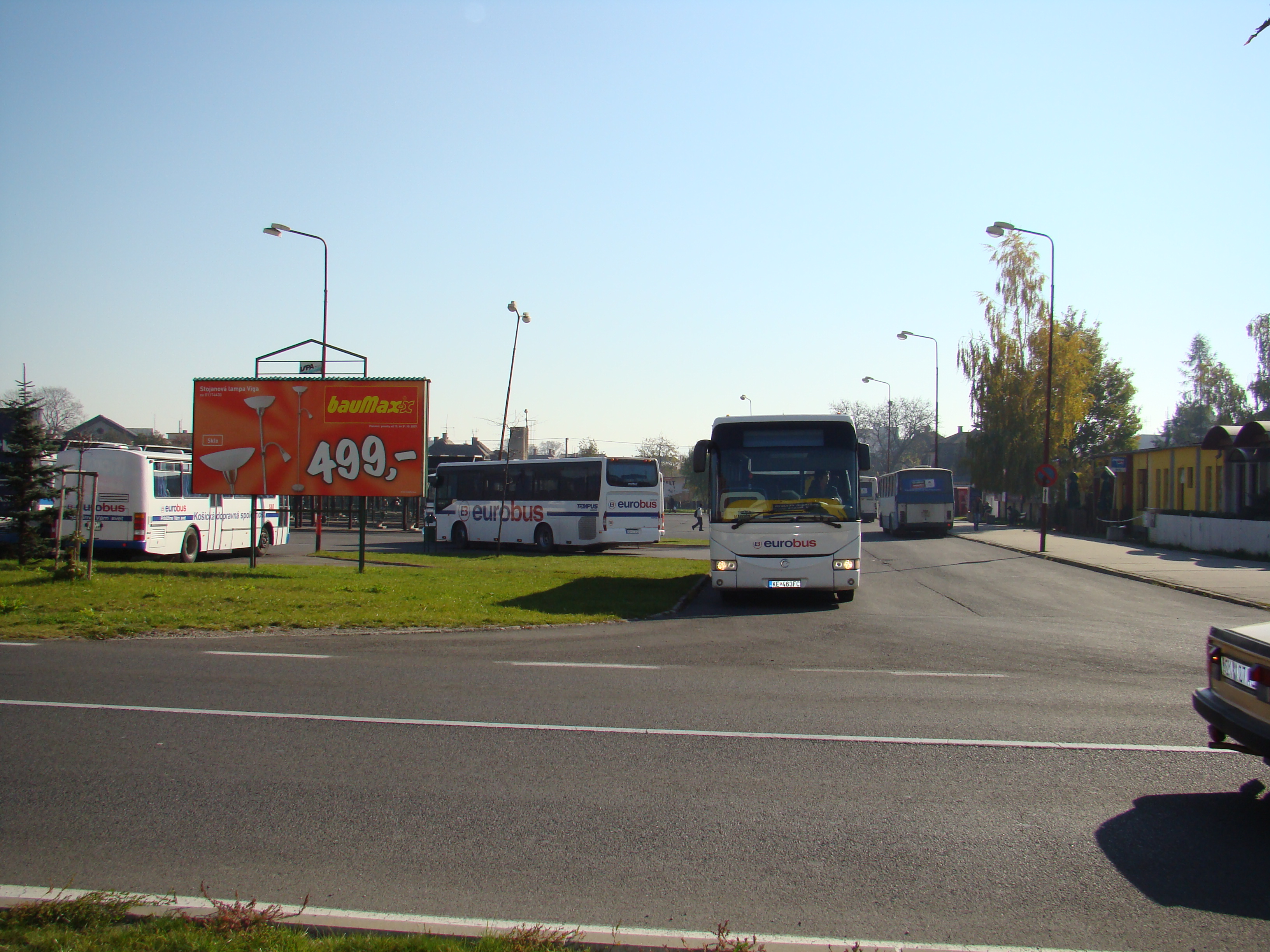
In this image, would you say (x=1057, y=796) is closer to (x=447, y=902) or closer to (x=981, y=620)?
(x=447, y=902)

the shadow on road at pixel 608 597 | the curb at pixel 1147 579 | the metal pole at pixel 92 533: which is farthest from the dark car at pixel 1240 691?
the metal pole at pixel 92 533

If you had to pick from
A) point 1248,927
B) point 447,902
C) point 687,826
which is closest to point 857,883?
point 687,826

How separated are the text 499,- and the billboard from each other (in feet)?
0.04

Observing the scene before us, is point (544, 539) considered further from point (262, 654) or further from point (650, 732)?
point (650, 732)

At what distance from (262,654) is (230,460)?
11.0 m

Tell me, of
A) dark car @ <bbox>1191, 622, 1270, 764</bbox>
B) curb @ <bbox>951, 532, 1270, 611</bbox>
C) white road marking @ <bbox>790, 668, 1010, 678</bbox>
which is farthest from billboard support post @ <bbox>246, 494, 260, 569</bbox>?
curb @ <bbox>951, 532, 1270, 611</bbox>

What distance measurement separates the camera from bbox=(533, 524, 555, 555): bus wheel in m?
30.7

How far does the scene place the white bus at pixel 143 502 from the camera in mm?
20516

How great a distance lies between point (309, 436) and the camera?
19.3 meters

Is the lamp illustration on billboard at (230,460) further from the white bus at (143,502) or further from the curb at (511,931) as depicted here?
the curb at (511,931)

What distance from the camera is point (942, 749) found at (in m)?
6.13

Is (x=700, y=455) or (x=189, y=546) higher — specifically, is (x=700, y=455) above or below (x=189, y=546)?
above

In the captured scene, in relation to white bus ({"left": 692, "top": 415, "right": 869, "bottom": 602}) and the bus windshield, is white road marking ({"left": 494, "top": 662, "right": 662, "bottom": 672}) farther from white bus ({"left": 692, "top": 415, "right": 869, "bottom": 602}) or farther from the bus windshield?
the bus windshield

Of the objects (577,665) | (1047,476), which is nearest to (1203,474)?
(1047,476)
